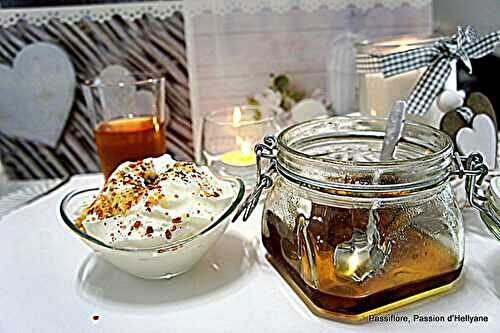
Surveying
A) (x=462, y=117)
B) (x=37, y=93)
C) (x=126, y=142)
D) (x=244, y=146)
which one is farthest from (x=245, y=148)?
(x=37, y=93)

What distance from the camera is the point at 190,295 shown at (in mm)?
530

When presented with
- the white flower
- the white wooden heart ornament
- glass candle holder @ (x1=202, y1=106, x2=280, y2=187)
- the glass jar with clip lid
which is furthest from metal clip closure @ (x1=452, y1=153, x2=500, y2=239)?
the white flower

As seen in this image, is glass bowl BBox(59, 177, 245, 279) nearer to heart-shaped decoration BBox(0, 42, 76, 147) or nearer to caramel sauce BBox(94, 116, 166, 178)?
caramel sauce BBox(94, 116, 166, 178)

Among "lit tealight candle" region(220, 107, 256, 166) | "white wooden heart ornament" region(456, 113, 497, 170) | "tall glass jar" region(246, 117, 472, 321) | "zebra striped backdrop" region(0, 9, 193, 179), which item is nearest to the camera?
"tall glass jar" region(246, 117, 472, 321)

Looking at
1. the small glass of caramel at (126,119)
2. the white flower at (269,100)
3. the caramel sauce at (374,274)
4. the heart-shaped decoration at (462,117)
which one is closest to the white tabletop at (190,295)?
the caramel sauce at (374,274)

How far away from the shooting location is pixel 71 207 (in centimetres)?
60

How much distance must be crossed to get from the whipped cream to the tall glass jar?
8 centimetres

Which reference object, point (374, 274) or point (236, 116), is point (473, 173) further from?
point (236, 116)

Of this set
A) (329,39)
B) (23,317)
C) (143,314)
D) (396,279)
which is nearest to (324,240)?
(396,279)

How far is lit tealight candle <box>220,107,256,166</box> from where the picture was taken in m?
0.80

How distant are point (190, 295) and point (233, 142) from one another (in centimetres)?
35

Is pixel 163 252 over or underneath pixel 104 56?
underneath

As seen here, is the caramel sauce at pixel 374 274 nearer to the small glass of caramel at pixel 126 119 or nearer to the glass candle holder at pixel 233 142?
the glass candle holder at pixel 233 142

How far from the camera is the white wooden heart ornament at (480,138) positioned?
2.28 ft
